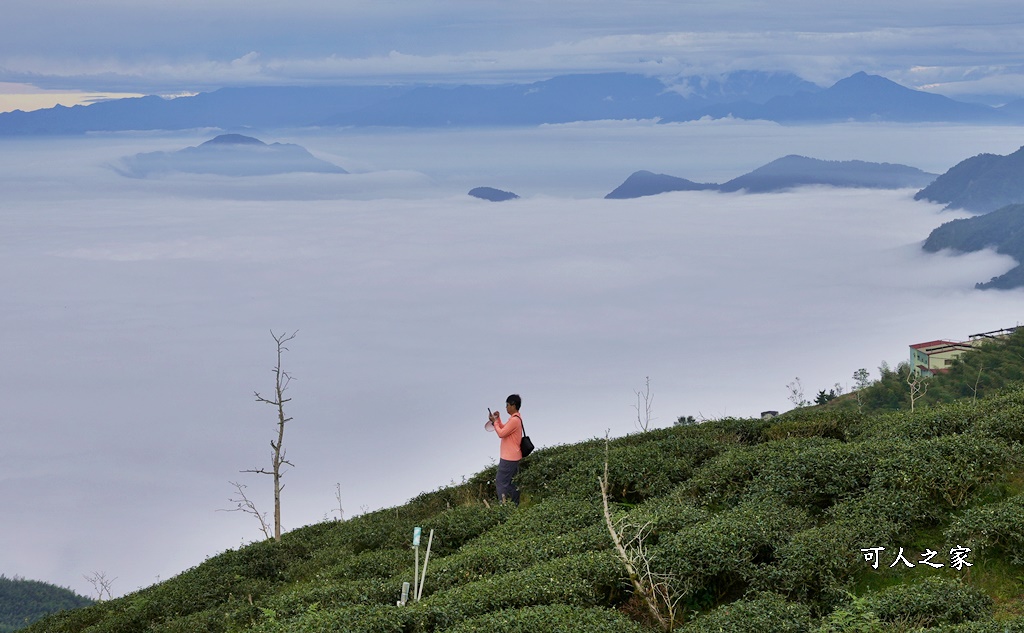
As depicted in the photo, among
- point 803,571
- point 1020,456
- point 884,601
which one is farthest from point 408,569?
point 1020,456

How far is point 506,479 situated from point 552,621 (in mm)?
6479

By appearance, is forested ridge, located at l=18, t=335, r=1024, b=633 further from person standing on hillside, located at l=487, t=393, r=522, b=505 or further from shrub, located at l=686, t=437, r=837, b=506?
person standing on hillside, located at l=487, t=393, r=522, b=505

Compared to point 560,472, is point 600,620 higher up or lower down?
lower down

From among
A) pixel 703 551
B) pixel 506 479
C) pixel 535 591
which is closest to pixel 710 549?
pixel 703 551

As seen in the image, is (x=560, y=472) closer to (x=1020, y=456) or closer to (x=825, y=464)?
(x=825, y=464)

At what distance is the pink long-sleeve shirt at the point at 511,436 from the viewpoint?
573 inches

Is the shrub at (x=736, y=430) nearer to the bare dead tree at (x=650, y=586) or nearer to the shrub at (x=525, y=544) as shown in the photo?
the shrub at (x=525, y=544)

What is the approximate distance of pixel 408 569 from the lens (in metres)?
12.4

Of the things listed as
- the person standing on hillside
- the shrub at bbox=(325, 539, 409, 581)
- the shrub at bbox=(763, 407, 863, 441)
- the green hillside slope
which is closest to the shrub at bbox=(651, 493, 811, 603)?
the shrub at bbox=(325, 539, 409, 581)

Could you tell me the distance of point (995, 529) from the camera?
31.3ft

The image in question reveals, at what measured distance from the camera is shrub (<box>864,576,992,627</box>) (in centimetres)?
820

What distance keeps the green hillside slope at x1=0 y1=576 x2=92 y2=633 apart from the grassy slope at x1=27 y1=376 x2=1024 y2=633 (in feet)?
190

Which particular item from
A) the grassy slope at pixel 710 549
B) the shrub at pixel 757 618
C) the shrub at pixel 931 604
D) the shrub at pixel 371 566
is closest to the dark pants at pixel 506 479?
the grassy slope at pixel 710 549

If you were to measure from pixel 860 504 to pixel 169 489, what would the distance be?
193m
